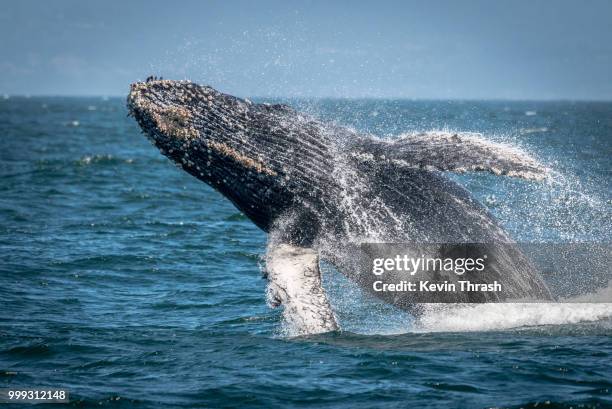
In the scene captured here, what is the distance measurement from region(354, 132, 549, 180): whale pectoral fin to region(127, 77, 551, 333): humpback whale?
23 mm

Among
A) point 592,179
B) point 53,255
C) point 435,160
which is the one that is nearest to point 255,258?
point 53,255

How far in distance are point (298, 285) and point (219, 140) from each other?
2120 mm

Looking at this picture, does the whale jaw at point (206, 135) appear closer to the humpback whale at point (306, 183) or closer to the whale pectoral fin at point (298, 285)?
the humpback whale at point (306, 183)

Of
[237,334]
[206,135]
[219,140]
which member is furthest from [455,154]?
[237,334]

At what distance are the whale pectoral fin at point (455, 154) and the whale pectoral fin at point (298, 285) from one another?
1577 millimetres

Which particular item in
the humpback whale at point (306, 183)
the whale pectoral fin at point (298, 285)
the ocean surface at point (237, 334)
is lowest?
the ocean surface at point (237, 334)

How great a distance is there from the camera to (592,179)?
27.2m

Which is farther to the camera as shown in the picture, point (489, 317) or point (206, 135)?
point (489, 317)

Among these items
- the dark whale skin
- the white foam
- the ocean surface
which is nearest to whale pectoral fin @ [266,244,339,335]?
the dark whale skin

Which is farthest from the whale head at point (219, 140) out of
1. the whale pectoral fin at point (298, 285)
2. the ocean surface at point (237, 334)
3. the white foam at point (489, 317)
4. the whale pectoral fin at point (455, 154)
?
the white foam at point (489, 317)

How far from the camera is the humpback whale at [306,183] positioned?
35.5 feet

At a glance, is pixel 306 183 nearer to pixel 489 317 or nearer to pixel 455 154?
pixel 455 154

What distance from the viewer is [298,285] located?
10.9 metres

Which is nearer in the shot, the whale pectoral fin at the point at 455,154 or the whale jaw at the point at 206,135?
the whale pectoral fin at the point at 455,154
